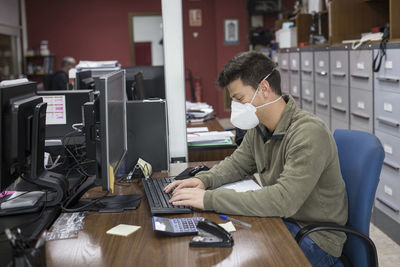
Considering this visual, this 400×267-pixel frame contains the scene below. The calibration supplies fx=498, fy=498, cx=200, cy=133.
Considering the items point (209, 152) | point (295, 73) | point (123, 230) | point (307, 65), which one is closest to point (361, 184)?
point (123, 230)

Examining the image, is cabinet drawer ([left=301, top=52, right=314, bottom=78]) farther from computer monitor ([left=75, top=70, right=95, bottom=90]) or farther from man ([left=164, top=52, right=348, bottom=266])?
man ([left=164, top=52, right=348, bottom=266])

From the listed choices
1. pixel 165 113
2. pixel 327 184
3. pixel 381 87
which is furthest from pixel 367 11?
pixel 327 184

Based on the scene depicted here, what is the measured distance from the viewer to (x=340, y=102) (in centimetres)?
414

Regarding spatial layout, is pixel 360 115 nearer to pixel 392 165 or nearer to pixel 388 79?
pixel 388 79

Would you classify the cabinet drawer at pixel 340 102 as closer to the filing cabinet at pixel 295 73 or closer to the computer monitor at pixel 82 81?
the filing cabinet at pixel 295 73

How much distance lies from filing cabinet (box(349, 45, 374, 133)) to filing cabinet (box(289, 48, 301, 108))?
1.64 m

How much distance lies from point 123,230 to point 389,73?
7.45 feet

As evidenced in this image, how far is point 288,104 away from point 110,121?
24.4 inches

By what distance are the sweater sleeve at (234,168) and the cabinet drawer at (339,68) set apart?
219 centimetres

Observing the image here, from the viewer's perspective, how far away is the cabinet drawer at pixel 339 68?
13.0 feet

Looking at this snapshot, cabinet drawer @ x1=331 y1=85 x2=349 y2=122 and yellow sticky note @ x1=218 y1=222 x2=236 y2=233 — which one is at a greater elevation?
cabinet drawer @ x1=331 y1=85 x2=349 y2=122

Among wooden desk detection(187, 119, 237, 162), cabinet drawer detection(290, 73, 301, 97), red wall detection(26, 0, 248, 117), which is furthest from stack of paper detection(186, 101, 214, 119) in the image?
red wall detection(26, 0, 248, 117)

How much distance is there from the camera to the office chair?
1.62 metres

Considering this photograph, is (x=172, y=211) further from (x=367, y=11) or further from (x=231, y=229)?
(x=367, y=11)
